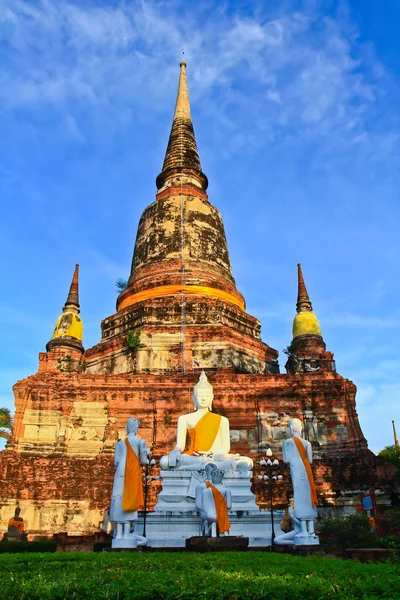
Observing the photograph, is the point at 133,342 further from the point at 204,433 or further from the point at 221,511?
the point at 221,511

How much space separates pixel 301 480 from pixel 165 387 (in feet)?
30.4

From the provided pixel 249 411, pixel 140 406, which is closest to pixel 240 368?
pixel 249 411

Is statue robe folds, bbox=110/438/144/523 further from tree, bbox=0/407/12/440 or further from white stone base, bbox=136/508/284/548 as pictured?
tree, bbox=0/407/12/440

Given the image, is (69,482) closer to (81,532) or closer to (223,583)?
(81,532)

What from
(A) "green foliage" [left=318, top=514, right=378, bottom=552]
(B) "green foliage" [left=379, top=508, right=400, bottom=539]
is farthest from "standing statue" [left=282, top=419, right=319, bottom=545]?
(B) "green foliage" [left=379, top=508, right=400, bottom=539]

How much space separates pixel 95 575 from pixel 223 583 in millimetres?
1351

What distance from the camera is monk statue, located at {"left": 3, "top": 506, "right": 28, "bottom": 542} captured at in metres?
13.2

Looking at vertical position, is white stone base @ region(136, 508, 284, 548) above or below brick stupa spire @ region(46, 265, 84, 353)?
below

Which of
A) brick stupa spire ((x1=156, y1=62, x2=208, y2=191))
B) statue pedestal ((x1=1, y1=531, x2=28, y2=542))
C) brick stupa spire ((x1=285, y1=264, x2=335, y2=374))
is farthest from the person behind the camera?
brick stupa spire ((x1=156, y1=62, x2=208, y2=191))

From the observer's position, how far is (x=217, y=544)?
28.6 feet

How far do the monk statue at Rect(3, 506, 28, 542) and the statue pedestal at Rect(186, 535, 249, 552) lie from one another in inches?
250

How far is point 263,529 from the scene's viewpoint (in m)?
11.1

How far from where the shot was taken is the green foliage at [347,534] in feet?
35.8

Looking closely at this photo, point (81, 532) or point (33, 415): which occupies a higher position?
point (33, 415)
